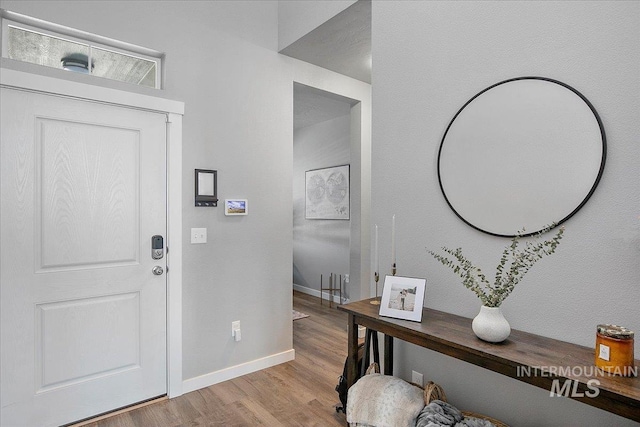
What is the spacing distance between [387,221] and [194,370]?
1.80 m

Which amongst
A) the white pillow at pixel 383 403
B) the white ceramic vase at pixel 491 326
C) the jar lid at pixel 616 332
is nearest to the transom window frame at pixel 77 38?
the white pillow at pixel 383 403

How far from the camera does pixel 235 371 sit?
2768 millimetres

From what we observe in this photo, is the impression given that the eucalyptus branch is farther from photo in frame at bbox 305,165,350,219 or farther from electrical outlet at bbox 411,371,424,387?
photo in frame at bbox 305,165,350,219

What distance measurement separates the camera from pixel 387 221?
211 centimetres

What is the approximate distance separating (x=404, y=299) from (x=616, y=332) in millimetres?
789

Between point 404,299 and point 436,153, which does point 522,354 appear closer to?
point 404,299

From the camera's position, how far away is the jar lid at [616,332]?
1.10m

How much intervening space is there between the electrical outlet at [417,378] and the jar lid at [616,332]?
997 mm

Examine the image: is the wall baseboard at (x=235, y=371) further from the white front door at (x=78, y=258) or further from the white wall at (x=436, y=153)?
the white wall at (x=436, y=153)

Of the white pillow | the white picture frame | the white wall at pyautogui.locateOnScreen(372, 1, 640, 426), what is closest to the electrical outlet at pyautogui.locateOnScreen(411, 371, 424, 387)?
the white wall at pyautogui.locateOnScreen(372, 1, 640, 426)

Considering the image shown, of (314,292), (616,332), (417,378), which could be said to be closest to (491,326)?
(616,332)

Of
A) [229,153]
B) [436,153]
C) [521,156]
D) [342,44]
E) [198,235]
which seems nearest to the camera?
[521,156]

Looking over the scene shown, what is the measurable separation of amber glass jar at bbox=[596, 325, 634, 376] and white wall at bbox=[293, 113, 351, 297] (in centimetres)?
385

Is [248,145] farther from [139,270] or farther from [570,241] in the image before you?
[570,241]
